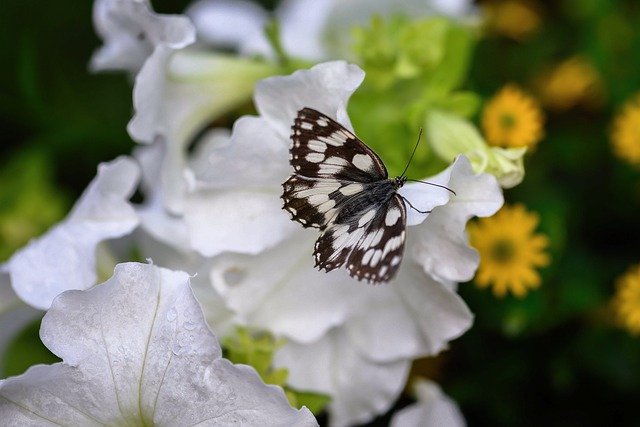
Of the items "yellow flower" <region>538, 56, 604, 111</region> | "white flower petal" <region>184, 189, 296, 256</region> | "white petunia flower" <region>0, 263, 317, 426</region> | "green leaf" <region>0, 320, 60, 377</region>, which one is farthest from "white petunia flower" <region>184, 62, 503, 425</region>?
"yellow flower" <region>538, 56, 604, 111</region>

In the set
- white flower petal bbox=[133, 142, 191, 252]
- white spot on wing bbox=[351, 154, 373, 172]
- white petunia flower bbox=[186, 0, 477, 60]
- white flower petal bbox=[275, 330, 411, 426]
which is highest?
white spot on wing bbox=[351, 154, 373, 172]

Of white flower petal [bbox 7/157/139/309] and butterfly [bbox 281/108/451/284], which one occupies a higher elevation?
butterfly [bbox 281/108/451/284]

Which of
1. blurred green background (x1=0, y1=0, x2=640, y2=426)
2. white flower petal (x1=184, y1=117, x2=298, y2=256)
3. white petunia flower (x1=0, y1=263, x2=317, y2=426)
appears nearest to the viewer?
white petunia flower (x1=0, y1=263, x2=317, y2=426)

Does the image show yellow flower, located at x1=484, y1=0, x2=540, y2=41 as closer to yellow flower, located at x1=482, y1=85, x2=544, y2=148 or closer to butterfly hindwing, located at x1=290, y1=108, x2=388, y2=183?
yellow flower, located at x1=482, y1=85, x2=544, y2=148

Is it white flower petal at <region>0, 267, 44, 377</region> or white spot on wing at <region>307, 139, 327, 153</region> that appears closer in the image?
white spot on wing at <region>307, 139, 327, 153</region>

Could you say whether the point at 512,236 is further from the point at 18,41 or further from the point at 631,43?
the point at 18,41

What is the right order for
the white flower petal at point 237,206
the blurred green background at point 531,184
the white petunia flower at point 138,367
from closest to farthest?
the white petunia flower at point 138,367 → the white flower petal at point 237,206 → the blurred green background at point 531,184

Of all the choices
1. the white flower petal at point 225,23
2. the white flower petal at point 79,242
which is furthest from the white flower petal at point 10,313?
the white flower petal at point 225,23

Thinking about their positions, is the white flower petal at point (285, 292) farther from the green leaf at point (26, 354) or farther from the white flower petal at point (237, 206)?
the green leaf at point (26, 354)
